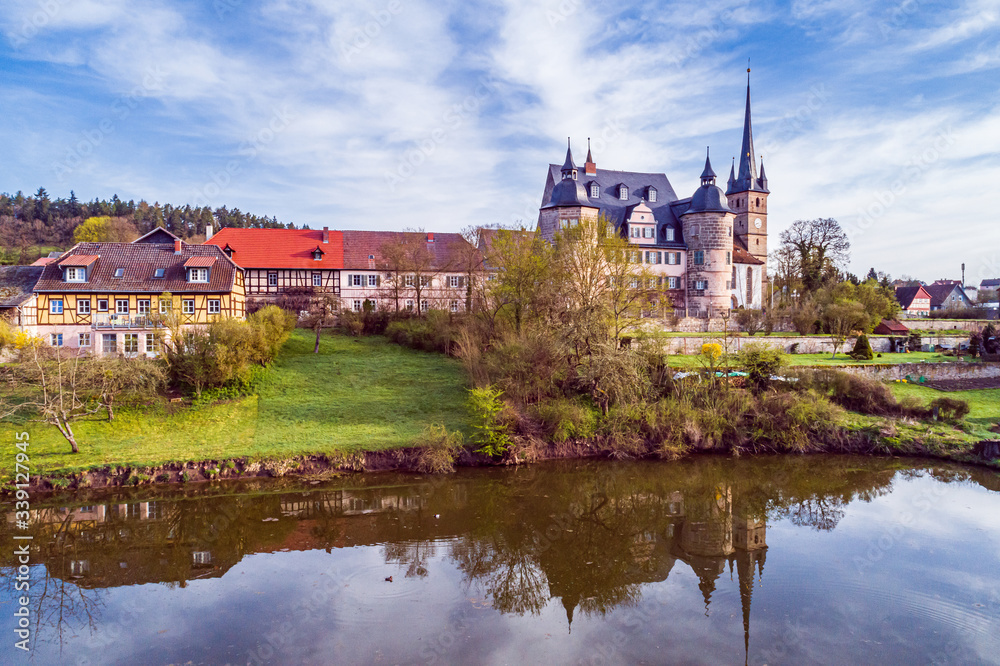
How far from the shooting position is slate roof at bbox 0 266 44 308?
24641mm

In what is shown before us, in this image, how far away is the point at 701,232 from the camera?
39.8m

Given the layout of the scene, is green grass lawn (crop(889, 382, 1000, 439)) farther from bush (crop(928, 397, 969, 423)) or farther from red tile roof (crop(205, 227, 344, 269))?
red tile roof (crop(205, 227, 344, 269))

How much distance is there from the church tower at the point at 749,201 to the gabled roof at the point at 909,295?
23.9m

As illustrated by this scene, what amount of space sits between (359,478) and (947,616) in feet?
43.0

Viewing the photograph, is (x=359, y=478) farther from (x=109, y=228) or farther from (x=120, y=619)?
(x=109, y=228)

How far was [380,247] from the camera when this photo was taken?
37219 millimetres

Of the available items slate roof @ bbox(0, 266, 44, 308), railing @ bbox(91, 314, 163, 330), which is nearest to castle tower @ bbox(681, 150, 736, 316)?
railing @ bbox(91, 314, 163, 330)

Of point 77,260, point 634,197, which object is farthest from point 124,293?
point 634,197

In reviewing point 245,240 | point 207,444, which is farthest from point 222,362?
point 245,240

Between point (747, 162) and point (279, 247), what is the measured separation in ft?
127

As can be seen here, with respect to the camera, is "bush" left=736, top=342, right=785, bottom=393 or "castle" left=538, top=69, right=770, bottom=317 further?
"castle" left=538, top=69, right=770, bottom=317

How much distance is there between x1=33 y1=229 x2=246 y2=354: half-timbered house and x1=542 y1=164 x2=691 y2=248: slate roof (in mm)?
22002

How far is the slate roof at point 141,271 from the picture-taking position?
2561 cm

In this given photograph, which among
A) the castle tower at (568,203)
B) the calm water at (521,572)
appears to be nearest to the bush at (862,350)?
the calm water at (521,572)
